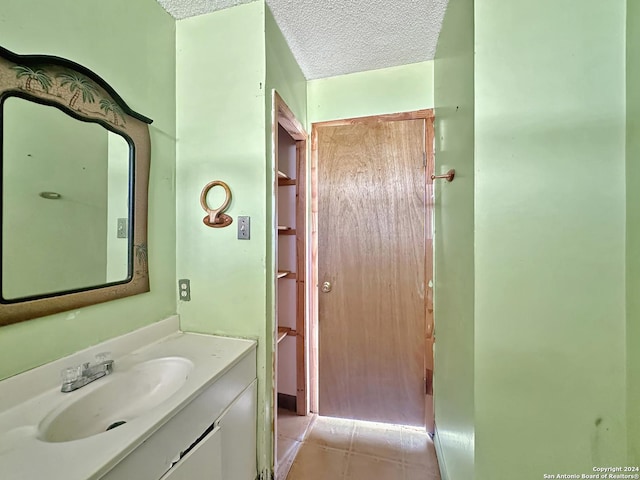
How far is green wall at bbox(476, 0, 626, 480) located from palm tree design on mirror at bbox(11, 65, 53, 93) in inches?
58.2

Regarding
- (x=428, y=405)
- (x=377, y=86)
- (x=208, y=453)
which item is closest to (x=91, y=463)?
(x=208, y=453)

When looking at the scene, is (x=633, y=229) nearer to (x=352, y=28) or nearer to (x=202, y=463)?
(x=352, y=28)

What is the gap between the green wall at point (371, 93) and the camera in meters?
1.77

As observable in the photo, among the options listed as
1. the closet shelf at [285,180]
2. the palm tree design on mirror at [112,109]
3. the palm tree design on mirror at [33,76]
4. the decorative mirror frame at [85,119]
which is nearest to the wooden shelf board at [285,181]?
the closet shelf at [285,180]

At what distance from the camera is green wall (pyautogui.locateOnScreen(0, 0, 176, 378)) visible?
0.85m

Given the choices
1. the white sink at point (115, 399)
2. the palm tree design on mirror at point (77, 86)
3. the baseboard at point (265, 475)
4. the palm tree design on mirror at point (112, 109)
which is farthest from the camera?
the baseboard at point (265, 475)

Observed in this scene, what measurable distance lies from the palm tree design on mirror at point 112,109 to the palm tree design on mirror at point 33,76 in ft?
0.56

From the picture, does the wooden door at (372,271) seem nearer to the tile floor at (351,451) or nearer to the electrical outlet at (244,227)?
the tile floor at (351,451)

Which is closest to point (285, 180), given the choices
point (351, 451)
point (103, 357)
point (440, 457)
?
point (103, 357)

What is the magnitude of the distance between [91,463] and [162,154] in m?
1.25

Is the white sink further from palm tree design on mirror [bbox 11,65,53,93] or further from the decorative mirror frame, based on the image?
palm tree design on mirror [bbox 11,65,53,93]

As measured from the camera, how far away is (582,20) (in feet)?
2.83

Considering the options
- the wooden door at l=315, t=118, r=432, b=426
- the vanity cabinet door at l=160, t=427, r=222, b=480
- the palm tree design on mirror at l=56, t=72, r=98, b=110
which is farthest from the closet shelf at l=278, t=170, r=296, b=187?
the vanity cabinet door at l=160, t=427, r=222, b=480

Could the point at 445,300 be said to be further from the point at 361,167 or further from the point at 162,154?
the point at 162,154
